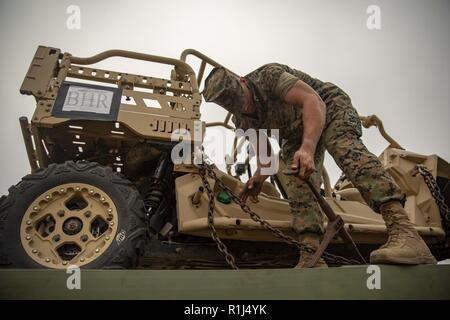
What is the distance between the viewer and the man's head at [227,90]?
8.16 feet

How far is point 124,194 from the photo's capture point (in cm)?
220

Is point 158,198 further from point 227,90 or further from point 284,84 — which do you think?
point 284,84

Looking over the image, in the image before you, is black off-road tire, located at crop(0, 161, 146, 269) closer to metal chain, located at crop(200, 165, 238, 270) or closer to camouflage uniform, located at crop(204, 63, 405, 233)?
metal chain, located at crop(200, 165, 238, 270)

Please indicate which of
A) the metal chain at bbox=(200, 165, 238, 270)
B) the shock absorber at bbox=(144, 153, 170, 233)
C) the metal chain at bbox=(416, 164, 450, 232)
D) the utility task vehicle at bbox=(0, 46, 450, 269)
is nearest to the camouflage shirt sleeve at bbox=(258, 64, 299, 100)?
the utility task vehicle at bbox=(0, 46, 450, 269)

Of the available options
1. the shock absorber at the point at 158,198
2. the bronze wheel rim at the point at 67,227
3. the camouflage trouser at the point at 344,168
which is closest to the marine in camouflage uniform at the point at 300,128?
the camouflage trouser at the point at 344,168

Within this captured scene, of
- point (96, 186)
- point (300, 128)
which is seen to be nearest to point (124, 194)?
point (96, 186)

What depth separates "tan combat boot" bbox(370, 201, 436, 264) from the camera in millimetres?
1694

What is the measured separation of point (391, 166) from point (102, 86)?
2654 millimetres

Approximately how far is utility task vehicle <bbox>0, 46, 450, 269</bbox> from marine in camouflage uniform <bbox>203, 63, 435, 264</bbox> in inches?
7.9

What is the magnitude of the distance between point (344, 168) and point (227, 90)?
90 cm

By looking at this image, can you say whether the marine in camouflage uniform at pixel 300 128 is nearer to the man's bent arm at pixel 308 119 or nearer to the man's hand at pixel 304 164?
the man's bent arm at pixel 308 119

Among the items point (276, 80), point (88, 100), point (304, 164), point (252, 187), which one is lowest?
point (252, 187)
